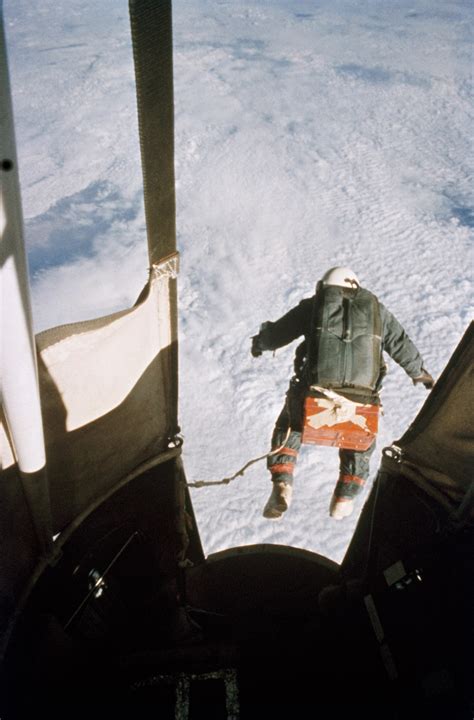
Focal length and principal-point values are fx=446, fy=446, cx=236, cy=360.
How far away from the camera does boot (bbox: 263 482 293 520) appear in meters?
3.48

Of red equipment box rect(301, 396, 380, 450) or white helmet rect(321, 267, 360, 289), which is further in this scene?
white helmet rect(321, 267, 360, 289)

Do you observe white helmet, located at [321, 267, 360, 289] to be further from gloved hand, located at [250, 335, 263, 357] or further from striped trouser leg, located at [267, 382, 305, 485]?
striped trouser leg, located at [267, 382, 305, 485]

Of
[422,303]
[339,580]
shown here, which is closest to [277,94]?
[422,303]

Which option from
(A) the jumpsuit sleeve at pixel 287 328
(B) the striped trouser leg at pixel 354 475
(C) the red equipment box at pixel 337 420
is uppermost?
(A) the jumpsuit sleeve at pixel 287 328

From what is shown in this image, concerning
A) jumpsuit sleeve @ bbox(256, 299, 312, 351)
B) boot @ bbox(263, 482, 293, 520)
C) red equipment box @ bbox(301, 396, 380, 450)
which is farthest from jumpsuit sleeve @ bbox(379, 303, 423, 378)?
boot @ bbox(263, 482, 293, 520)

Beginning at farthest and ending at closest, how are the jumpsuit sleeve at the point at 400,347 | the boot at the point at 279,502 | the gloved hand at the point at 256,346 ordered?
1. the gloved hand at the point at 256,346
2. the jumpsuit sleeve at the point at 400,347
3. the boot at the point at 279,502

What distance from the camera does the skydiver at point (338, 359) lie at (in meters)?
3.08

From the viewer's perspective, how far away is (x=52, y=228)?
1337 cm

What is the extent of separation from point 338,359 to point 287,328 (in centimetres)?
85

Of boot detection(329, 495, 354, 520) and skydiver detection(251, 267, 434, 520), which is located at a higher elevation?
skydiver detection(251, 267, 434, 520)

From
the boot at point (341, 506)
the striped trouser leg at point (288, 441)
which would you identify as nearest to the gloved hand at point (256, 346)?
the striped trouser leg at point (288, 441)

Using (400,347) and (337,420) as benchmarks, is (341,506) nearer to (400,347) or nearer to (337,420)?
(337,420)

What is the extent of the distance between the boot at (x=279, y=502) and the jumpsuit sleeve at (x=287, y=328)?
1.17m

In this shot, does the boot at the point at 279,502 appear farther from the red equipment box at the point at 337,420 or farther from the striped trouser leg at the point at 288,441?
the red equipment box at the point at 337,420
